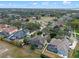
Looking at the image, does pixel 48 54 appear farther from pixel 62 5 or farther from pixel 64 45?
pixel 62 5

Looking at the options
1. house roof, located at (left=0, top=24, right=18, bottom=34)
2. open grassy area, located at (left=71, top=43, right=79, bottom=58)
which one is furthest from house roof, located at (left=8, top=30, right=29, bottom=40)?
open grassy area, located at (left=71, top=43, right=79, bottom=58)

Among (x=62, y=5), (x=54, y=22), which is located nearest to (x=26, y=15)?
(x=54, y=22)

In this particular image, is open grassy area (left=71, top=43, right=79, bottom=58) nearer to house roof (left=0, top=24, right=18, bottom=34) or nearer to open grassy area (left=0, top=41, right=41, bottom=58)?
open grassy area (left=0, top=41, right=41, bottom=58)

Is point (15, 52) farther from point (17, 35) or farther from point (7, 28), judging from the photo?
point (7, 28)

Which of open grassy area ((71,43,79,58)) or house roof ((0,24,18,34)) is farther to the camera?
house roof ((0,24,18,34))

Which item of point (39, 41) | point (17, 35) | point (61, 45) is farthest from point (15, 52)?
point (61, 45)

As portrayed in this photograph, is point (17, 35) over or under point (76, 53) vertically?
over

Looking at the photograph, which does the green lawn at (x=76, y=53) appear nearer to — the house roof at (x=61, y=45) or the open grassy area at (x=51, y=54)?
the house roof at (x=61, y=45)

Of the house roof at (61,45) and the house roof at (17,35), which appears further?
the house roof at (17,35)

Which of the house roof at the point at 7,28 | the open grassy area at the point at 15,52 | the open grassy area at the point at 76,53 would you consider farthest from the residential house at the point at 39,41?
the open grassy area at the point at 76,53
